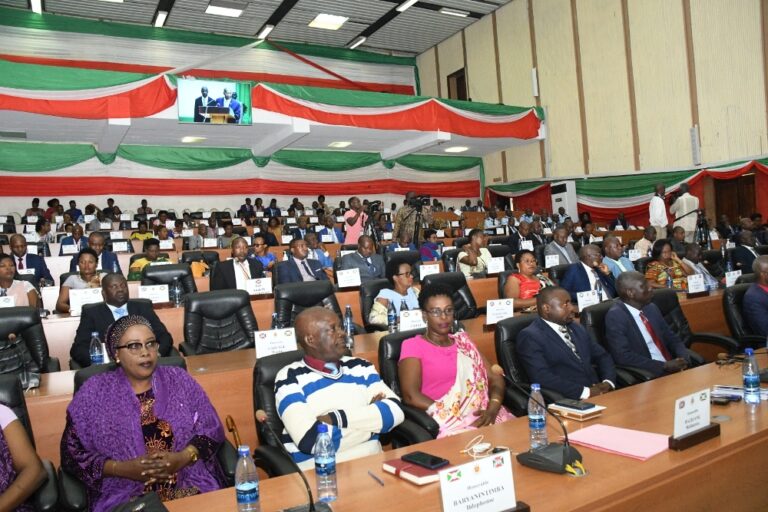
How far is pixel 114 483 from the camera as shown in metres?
2.04

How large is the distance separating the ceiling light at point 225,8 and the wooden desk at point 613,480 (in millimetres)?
13421

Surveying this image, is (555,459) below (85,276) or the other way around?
below

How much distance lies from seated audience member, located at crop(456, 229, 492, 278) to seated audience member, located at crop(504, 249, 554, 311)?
121 cm

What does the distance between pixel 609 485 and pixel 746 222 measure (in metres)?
9.14

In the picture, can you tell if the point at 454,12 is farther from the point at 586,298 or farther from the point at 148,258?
the point at 586,298

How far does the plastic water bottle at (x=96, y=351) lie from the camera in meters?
3.51

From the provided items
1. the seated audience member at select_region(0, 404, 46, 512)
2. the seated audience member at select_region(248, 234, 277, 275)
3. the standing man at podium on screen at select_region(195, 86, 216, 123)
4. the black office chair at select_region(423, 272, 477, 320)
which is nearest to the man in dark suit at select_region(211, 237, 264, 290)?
the seated audience member at select_region(248, 234, 277, 275)

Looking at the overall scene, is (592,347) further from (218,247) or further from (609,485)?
(218,247)

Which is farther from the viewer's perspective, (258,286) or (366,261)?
(366,261)

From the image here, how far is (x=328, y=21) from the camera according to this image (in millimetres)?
14898

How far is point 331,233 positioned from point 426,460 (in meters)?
8.32

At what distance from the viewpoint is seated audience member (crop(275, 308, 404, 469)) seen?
2.16 meters

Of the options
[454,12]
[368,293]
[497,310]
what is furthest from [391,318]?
[454,12]

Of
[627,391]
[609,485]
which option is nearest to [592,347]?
[627,391]
